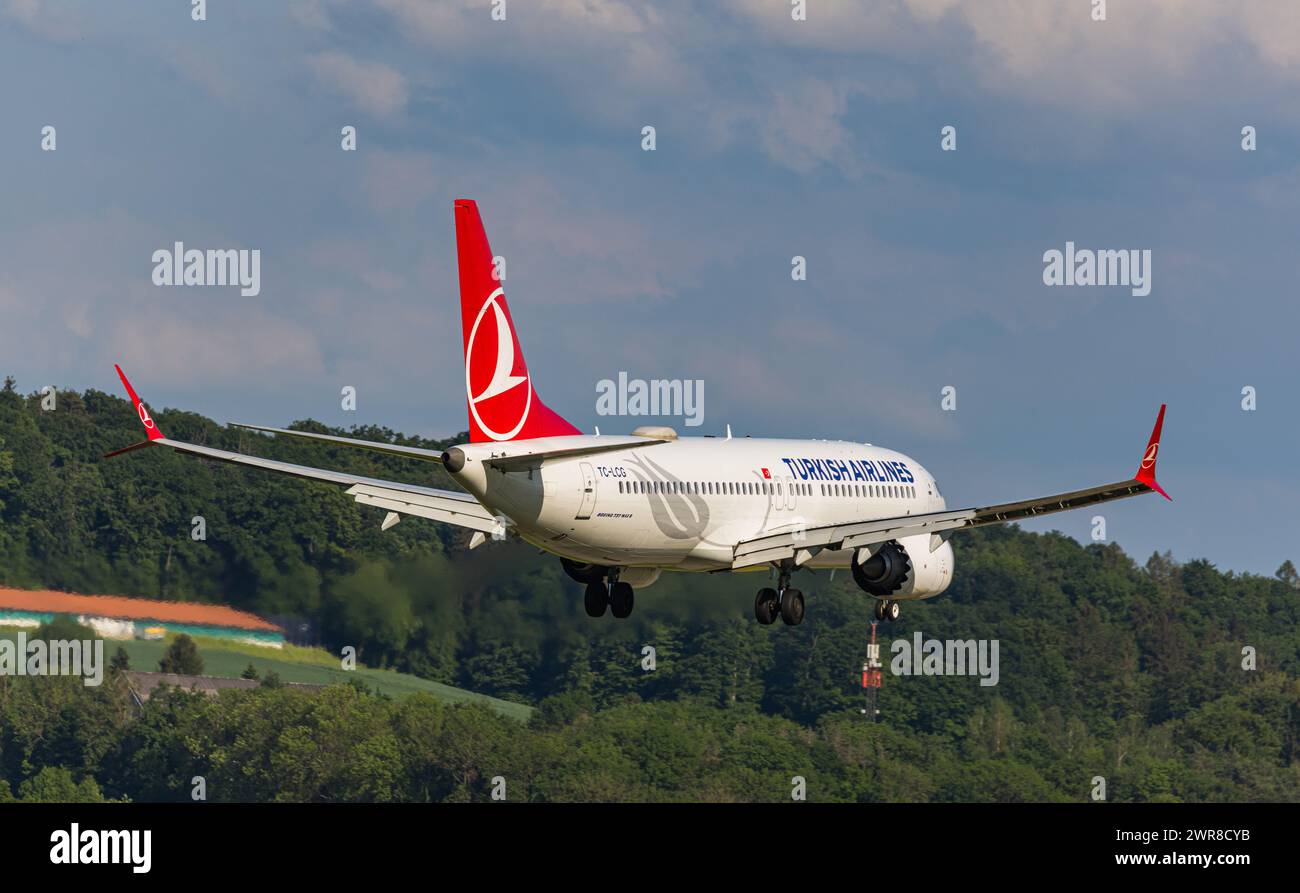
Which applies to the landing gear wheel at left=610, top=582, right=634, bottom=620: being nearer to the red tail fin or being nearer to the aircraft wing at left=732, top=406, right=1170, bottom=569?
the aircraft wing at left=732, top=406, right=1170, bottom=569

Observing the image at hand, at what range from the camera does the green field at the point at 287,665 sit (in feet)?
269

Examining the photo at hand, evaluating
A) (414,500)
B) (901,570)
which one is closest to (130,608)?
(414,500)

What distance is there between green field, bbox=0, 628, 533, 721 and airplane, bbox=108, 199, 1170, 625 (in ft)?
84.9

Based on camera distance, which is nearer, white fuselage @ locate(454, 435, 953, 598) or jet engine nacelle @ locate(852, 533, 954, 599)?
white fuselage @ locate(454, 435, 953, 598)

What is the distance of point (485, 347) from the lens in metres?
50.6

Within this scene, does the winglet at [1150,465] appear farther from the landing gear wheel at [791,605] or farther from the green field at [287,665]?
the green field at [287,665]

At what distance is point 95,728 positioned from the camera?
119312 millimetres

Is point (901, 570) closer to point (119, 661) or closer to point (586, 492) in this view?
point (586, 492)

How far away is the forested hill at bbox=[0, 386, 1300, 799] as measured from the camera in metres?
78.2

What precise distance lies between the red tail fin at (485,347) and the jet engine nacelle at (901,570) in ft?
40.3

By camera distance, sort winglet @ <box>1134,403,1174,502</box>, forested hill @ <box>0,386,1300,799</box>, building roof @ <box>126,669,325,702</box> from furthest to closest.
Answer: building roof @ <box>126,669,325,702</box>
forested hill @ <box>0,386,1300,799</box>
winglet @ <box>1134,403,1174,502</box>

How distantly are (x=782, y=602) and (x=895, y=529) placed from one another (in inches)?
Answer: 171

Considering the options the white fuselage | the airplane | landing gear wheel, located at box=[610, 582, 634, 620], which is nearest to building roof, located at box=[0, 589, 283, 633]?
the airplane
